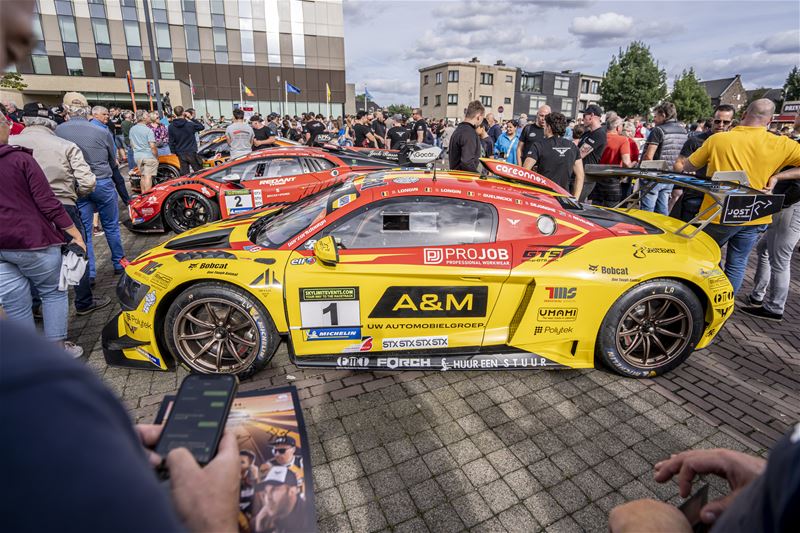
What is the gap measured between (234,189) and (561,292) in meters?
5.57

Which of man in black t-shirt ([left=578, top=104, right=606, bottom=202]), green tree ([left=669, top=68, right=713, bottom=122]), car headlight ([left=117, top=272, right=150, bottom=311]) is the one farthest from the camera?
green tree ([left=669, top=68, right=713, bottom=122])

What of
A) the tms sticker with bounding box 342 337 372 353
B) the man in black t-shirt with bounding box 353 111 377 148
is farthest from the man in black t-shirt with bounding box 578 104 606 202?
the man in black t-shirt with bounding box 353 111 377 148

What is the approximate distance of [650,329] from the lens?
343 centimetres

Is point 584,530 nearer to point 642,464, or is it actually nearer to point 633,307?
point 642,464

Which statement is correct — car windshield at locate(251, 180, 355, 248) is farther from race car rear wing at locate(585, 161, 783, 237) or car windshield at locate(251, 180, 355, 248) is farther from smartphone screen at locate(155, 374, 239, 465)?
race car rear wing at locate(585, 161, 783, 237)

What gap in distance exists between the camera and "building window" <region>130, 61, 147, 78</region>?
1481 inches

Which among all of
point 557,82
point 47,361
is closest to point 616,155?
point 47,361

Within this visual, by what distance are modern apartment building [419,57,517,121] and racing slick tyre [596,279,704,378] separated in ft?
198

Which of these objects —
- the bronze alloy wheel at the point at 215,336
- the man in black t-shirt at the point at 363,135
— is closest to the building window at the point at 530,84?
the man in black t-shirt at the point at 363,135

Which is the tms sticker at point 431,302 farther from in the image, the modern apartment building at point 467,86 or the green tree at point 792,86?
the green tree at point 792,86

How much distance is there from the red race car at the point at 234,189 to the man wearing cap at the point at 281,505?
616 centimetres

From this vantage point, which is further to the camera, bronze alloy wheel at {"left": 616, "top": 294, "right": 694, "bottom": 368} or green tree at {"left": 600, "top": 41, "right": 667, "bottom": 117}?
green tree at {"left": 600, "top": 41, "right": 667, "bottom": 117}

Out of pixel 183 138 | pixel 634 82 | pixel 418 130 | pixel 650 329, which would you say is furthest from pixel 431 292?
pixel 634 82

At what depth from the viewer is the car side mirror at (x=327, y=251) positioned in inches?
120
